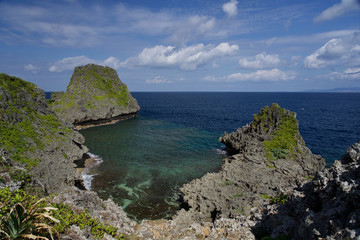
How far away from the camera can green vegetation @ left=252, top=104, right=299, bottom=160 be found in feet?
108

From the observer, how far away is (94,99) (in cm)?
7412

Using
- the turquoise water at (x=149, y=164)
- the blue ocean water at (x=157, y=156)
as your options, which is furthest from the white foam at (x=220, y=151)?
the blue ocean water at (x=157, y=156)

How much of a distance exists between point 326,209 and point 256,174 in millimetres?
16155

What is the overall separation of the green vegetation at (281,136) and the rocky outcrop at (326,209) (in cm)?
1851

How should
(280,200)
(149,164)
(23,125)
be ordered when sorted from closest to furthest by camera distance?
(280,200) < (23,125) < (149,164)

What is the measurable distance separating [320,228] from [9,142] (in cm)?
3092

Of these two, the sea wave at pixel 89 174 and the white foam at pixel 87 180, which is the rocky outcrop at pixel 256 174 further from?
the sea wave at pixel 89 174

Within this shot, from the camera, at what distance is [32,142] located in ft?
94.0

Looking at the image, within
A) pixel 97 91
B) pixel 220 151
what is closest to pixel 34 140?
pixel 220 151

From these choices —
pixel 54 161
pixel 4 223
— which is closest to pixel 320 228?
pixel 4 223

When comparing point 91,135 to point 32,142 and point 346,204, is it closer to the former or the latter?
point 32,142

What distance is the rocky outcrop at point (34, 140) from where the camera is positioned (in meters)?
23.9

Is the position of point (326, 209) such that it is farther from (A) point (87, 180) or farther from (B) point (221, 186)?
(A) point (87, 180)

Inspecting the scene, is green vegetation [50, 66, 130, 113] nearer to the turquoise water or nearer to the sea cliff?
the turquoise water
